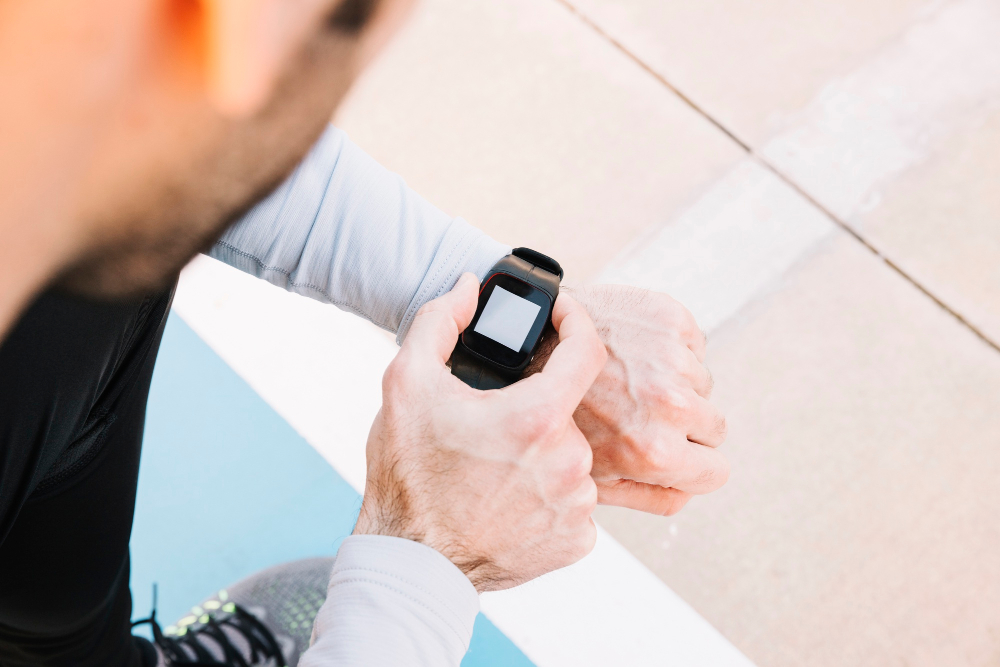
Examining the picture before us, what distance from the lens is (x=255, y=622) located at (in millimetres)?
1370

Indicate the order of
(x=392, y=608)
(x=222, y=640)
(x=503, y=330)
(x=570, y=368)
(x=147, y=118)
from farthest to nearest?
(x=222, y=640)
(x=503, y=330)
(x=570, y=368)
(x=392, y=608)
(x=147, y=118)

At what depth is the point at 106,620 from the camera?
3.58 feet

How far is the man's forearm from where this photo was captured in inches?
35.3

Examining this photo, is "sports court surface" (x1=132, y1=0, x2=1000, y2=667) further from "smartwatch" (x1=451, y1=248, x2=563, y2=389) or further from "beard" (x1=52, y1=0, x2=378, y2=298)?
"beard" (x1=52, y1=0, x2=378, y2=298)

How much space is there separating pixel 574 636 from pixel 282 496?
678 mm

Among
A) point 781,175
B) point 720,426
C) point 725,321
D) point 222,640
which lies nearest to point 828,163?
point 781,175

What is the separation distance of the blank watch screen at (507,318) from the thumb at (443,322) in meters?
0.02

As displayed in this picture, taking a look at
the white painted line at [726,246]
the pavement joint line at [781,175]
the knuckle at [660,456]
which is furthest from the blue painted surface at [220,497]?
the pavement joint line at [781,175]

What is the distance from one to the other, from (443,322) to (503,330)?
10cm

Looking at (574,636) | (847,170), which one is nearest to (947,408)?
(847,170)

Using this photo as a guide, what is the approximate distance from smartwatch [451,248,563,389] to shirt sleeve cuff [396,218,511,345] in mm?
65

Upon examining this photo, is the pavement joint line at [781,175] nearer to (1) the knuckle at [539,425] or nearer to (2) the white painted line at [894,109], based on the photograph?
(2) the white painted line at [894,109]

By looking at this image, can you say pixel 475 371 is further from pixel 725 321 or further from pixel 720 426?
pixel 725 321

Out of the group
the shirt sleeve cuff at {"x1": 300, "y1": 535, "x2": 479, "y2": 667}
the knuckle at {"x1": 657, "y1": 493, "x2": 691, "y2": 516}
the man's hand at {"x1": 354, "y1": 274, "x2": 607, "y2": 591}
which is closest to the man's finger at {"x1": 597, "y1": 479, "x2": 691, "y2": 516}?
the knuckle at {"x1": 657, "y1": 493, "x2": 691, "y2": 516}
